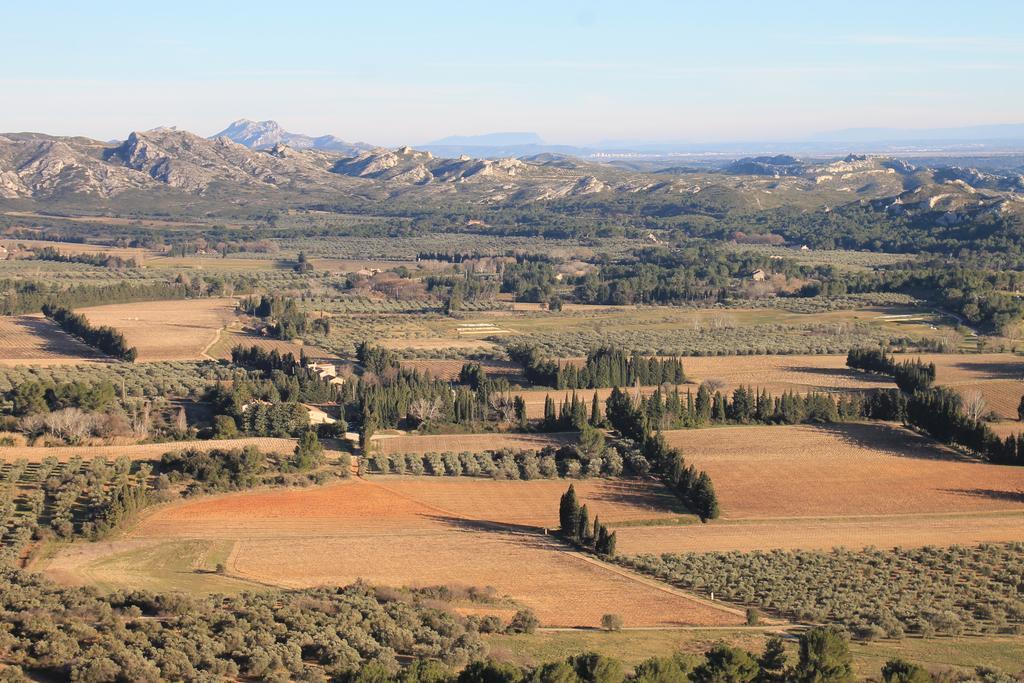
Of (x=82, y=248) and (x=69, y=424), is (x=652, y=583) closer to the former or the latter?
(x=69, y=424)

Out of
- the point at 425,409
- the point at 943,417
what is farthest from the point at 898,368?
the point at 425,409

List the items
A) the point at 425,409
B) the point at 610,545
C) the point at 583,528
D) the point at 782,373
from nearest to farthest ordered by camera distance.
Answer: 1. the point at 610,545
2. the point at 583,528
3. the point at 425,409
4. the point at 782,373

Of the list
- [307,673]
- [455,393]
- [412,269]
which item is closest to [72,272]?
[412,269]

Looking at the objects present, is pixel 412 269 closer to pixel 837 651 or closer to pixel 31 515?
pixel 31 515

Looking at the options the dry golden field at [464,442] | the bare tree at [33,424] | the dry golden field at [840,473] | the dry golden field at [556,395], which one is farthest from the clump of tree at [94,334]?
the dry golden field at [840,473]

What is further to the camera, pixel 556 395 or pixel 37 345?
pixel 37 345

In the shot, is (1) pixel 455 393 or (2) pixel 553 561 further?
(1) pixel 455 393
